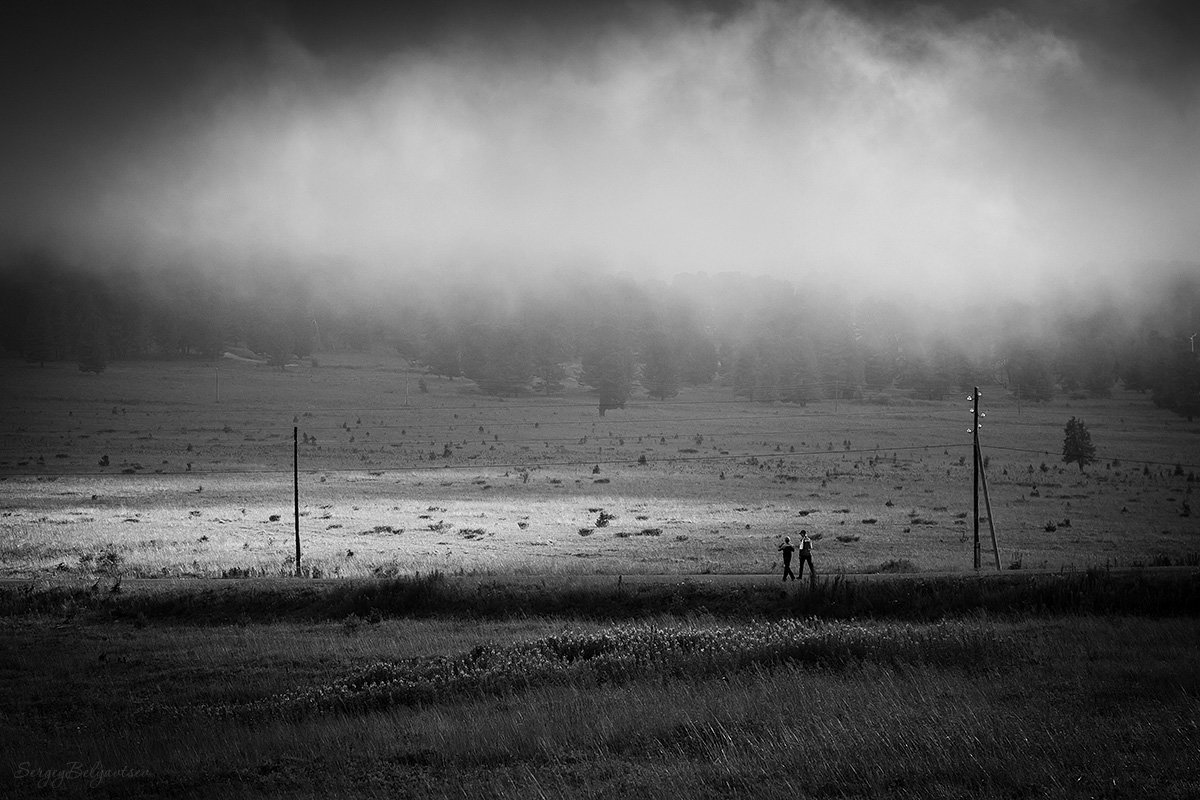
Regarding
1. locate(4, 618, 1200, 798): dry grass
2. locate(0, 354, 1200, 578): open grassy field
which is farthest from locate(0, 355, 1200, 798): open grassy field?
locate(0, 354, 1200, 578): open grassy field

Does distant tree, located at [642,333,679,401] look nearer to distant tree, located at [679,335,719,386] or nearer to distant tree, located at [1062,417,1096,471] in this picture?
distant tree, located at [679,335,719,386]

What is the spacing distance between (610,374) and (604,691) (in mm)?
133941

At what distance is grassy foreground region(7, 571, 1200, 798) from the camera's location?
1040cm

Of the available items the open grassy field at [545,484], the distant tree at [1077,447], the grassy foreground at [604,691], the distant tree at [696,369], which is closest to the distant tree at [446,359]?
the open grassy field at [545,484]

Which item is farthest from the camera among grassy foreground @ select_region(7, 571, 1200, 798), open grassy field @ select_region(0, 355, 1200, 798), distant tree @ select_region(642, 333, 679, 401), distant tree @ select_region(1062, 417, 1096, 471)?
distant tree @ select_region(642, 333, 679, 401)

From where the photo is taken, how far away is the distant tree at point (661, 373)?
164125 mm

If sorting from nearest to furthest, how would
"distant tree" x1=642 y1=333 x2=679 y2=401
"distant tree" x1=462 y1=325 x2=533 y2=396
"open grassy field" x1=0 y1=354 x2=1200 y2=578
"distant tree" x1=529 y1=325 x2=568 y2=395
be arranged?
"open grassy field" x1=0 y1=354 x2=1200 y2=578
"distant tree" x1=462 y1=325 x2=533 y2=396
"distant tree" x1=642 y1=333 x2=679 y2=401
"distant tree" x1=529 y1=325 x2=568 y2=395

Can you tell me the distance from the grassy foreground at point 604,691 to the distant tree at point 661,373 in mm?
137068

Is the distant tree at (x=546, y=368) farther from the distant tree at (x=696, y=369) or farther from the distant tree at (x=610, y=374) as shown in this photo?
the distant tree at (x=696, y=369)

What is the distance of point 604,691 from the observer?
15.4 metres

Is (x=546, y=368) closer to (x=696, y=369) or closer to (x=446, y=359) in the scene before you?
(x=446, y=359)

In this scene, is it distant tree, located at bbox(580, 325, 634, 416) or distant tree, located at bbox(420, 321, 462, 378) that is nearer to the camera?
distant tree, located at bbox(580, 325, 634, 416)

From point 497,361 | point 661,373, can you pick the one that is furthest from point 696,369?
point 497,361

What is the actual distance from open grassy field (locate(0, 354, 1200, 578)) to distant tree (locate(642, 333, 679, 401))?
18.1 metres
